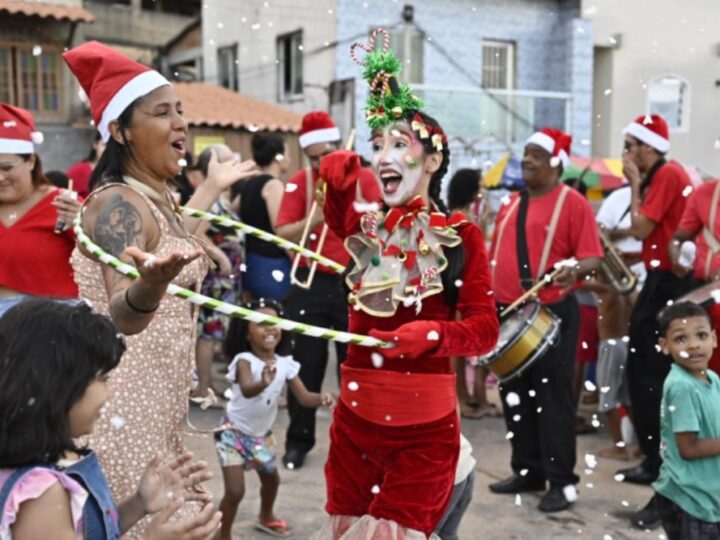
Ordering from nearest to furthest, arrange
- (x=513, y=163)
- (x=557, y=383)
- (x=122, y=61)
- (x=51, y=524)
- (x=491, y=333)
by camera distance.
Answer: (x=51, y=524)
(x=122, y=61)
(x=491, y=333)
(x=557, y=383)
(x=513, y=163)

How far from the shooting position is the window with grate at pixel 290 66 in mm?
16062

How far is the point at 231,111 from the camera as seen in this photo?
1648cm

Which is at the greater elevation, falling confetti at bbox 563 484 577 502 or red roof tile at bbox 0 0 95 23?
red roof tile at bbox 0 0 95 23

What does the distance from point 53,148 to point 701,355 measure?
14.6m

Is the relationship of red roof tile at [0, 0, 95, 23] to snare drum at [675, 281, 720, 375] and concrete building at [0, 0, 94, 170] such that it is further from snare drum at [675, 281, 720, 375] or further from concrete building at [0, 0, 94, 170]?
snare drum at [675, 281, 720, 375]

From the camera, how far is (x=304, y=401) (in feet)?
15.6

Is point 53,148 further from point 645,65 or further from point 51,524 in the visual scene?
point 51,524

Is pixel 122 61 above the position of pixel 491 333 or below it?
above

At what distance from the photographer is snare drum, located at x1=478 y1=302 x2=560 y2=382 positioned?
4.86 meters

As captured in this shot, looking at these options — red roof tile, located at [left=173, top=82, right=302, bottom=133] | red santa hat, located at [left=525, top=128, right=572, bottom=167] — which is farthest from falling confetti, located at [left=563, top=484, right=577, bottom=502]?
red roof tile, located at [left=173, top=82, right=302, bottom=133]

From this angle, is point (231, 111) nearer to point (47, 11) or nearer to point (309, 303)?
point (47, 11)

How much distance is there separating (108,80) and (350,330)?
3.90 feet

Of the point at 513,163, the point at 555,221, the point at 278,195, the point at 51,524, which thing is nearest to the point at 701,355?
the point at 555,221

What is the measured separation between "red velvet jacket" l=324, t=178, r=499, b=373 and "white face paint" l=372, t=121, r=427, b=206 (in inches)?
9.6
